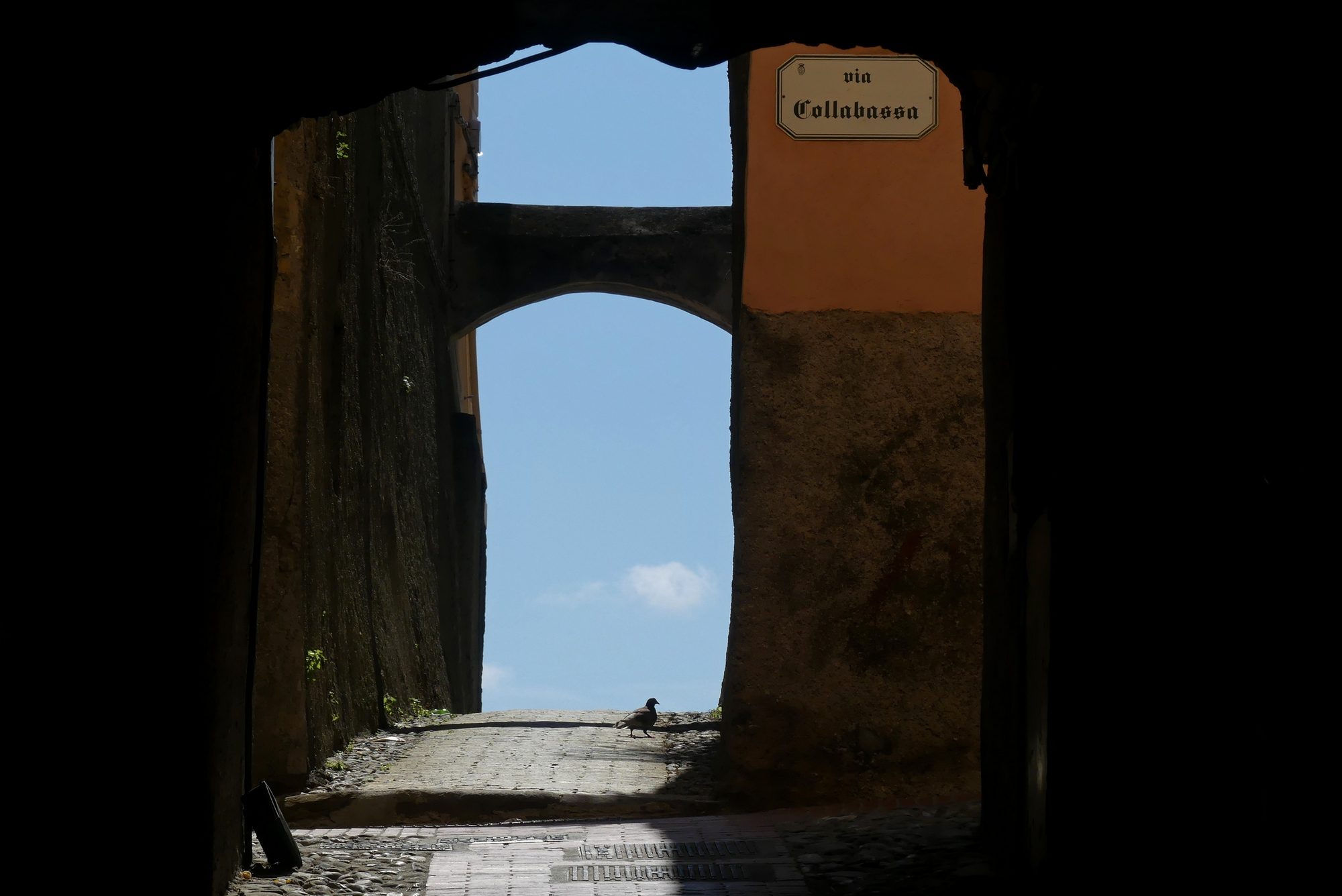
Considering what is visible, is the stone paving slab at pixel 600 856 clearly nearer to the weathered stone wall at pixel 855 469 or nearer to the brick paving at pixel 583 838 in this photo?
the brick paving at pixel 583 838

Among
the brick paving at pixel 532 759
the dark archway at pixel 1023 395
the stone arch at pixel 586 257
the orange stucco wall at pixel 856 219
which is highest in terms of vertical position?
the stone arch at pixel 586 257

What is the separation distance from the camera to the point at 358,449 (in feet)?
30.7

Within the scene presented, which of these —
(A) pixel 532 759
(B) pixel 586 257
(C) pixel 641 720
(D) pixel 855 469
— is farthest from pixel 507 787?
(B) pixel 586 257

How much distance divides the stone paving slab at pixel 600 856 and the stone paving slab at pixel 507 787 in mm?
292

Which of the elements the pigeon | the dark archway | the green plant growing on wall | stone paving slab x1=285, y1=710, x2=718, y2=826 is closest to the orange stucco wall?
stone paving slab x1=285, y1=710, x2=718, y2=826

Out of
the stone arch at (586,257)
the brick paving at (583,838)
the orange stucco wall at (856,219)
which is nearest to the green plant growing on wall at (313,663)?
the brick paving at (583,838)

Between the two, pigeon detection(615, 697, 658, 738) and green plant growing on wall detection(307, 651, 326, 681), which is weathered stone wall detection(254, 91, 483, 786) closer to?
green plant growing on wall detection(307, 651, 326, 681)

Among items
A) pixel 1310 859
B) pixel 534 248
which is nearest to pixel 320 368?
pixel 1310 859

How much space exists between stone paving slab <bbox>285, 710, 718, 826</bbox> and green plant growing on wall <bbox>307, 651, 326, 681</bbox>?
1.90 ft

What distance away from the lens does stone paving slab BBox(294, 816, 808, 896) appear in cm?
448

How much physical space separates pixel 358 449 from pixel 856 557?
149 inches

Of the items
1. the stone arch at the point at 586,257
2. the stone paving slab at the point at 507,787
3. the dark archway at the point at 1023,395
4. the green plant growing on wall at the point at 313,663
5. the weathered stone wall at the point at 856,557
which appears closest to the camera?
the dark archway at the point at 1023,395

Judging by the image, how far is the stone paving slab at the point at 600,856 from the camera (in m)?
4.48

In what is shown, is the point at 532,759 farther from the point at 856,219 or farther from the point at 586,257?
the point at 586,257
